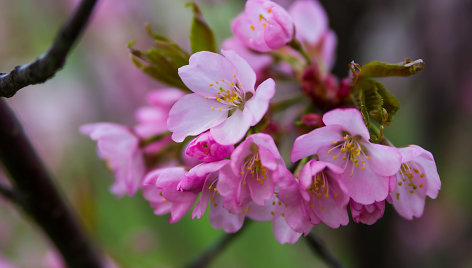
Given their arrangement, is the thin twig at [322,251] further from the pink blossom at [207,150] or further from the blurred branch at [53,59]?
the blurred branch at [53,59]

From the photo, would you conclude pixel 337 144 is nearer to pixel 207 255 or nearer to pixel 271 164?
pixel 271 164

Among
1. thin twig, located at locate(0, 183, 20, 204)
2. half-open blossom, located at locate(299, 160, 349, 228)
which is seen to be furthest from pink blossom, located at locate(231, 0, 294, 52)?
thin twig, located at locate(0, 183, 20, 204)

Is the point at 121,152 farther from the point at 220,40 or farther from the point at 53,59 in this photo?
the point at 220,40

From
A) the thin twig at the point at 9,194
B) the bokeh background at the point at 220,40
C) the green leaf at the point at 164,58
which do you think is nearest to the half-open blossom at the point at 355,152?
the green leaf at the point at 164,58

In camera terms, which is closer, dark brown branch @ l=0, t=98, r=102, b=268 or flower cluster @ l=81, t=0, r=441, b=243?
flower cluster @ l=81, t=0, r=441, b=243

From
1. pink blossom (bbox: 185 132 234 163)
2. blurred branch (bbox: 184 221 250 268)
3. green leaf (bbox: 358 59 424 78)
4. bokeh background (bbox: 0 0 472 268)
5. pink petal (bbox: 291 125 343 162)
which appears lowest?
bokeh background (bbox: 0 0 472 268)

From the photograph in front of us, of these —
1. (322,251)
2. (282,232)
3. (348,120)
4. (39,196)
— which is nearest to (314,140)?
(348,120)

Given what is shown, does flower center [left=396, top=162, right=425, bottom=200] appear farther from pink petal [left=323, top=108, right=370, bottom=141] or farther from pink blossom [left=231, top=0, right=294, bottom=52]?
pink blossom [left=231, top=0, right=294, bottom=52]
